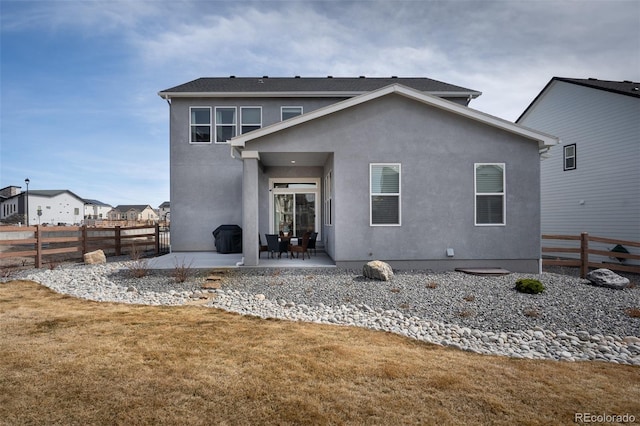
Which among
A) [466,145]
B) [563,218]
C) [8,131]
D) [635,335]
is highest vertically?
[8,131]

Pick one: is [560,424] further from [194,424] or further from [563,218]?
[563,218]

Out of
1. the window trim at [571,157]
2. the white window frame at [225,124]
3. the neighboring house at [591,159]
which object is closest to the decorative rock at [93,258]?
the white window frame at [225,124]

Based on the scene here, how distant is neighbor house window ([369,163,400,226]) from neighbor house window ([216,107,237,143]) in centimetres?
721

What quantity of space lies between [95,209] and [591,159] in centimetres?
8599

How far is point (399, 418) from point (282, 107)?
13042 millimetres

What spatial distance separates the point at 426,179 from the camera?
9406mm

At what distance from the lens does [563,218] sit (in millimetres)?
15203

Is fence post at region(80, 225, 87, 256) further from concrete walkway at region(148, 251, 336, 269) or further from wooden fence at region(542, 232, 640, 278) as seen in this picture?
wooden fence at region(542, 232, 640, 278)

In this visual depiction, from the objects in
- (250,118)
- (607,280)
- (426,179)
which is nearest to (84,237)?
(250,118)

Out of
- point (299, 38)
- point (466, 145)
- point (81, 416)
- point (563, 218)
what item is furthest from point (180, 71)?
point (563, 218)

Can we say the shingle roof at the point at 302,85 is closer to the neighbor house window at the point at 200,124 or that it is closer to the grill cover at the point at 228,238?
the neighbor house window at the point at 200,124

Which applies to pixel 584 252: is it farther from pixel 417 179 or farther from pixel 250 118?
pixel 250 118

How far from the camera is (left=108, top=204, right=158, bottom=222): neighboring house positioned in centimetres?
8103

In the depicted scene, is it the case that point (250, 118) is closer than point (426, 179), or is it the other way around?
point (426, 179)
